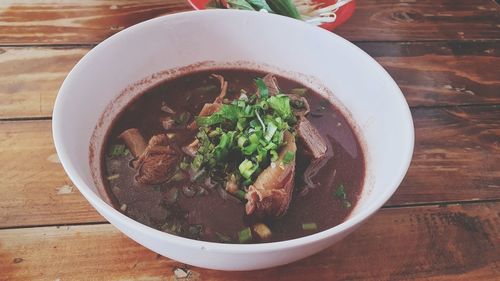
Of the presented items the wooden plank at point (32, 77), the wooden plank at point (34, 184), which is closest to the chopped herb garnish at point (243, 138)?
the wooden plank at point (34, 184)

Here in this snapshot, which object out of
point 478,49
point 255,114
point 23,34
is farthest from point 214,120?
point 478,49

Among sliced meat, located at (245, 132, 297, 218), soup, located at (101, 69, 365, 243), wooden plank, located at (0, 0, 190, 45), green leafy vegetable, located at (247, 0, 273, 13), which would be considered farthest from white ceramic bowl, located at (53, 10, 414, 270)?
wooden plank, located at (0, 0, 190, 45)

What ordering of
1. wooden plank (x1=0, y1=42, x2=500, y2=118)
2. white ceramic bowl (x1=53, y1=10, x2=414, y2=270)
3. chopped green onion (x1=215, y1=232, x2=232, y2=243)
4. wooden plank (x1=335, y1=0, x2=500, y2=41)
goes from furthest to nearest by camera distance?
wooden plank (x1=335, y1=0, x2=500, y2=41) → wooden plank (x1=0, y1=42, x2=500, y2=118) → chopped green onion (x1=215, y1=232, x2=232, y2=243) → white ceramic bowl (x1=53, y1=10, x2=414, y2=270)

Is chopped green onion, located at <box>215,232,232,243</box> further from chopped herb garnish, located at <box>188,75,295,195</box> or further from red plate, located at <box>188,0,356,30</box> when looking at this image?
red plate, located at <box>188,0,356,30</box>

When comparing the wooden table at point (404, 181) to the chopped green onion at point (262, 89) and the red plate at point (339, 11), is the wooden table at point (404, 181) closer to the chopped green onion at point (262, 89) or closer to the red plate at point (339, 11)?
the red plate at point (339, 11)

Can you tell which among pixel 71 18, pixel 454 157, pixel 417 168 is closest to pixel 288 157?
pixel 417 168

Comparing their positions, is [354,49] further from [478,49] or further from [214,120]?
[478,49]
